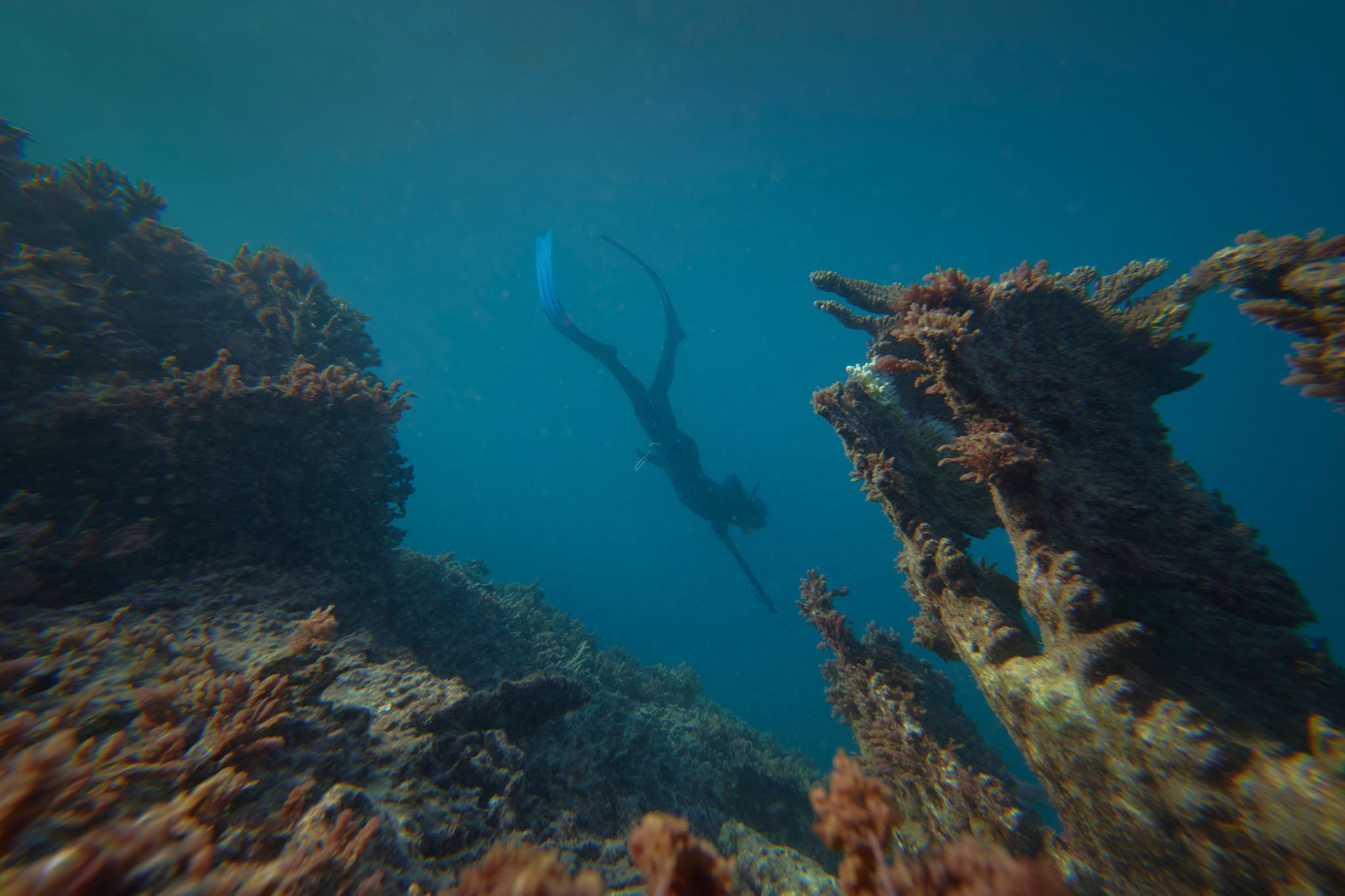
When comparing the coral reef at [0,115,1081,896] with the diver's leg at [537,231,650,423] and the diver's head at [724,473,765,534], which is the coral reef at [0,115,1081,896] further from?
the diver's head at [724,473,765,534]

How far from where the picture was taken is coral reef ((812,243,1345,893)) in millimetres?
2062

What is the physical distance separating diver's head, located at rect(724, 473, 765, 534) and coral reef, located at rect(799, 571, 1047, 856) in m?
9.38

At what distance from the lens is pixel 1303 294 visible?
2.46m

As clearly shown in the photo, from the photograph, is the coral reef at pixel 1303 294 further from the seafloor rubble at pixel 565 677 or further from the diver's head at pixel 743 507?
the diver's head at pixel 743 507

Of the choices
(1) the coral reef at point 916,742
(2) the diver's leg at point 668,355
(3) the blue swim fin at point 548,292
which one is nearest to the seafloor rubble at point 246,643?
(1) the coral reef at point 916,742

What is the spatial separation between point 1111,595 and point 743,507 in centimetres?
1244

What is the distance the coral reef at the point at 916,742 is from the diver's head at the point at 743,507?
9.38 meters

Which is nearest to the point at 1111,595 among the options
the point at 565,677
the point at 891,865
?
the point at 891,865

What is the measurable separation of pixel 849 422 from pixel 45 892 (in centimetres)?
509

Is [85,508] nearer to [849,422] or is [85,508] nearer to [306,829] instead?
[306,829]

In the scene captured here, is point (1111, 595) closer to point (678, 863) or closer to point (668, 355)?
point (678, 863)

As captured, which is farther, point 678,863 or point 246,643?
point 246,643

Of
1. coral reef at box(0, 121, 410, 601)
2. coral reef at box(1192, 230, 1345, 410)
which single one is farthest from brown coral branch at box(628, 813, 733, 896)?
coral reef at box(0, 121, 410, 601)

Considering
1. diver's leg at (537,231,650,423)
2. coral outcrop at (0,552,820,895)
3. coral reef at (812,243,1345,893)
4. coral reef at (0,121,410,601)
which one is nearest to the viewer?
coral outcrop at (0,552,820,895)
